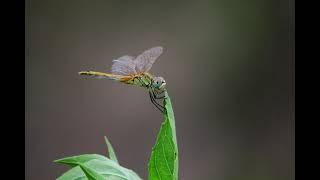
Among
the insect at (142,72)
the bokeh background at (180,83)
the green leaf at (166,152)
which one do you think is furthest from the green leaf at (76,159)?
the bokeh background at (180,83)

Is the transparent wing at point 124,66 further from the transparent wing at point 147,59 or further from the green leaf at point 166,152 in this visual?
the green leaf at point 166,152

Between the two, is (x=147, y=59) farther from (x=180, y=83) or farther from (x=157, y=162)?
(x=180, y=83)

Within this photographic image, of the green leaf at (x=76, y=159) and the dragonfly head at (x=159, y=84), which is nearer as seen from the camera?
the green leaf at (x=76, y=159)

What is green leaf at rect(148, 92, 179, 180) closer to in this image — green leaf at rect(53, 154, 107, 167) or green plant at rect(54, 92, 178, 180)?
green plant at rect(54, 92, 178, 180)

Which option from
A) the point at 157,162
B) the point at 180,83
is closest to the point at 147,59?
the point at 157,162

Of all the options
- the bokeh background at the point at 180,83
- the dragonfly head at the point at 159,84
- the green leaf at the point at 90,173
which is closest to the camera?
the green leaf at the point at 90,173

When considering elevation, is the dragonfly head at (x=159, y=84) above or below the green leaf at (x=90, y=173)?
above

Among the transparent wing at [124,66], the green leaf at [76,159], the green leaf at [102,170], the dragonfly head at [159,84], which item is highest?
the transparent wing at [124,66]
